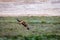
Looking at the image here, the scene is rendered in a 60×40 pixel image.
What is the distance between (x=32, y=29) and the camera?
1322 mm

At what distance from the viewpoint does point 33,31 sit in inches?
51.3

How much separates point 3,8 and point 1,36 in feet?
1.15

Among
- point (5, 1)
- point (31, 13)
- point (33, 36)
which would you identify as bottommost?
point (33, 36)

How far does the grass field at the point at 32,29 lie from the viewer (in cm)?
126


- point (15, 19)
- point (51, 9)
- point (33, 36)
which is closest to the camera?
point (33, 36)

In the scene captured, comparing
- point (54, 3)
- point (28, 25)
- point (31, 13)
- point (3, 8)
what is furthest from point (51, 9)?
point (3, 8)

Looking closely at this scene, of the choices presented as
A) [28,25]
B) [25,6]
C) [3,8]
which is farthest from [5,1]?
[28,25]

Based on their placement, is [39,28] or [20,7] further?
[20,7]

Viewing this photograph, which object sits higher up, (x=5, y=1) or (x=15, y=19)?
(x=5, y=1)

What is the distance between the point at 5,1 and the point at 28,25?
1.30ft

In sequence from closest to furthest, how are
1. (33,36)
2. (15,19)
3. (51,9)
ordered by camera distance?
(33,36)
(15,19)
(51,9)

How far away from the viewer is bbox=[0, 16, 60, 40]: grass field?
1.26 m

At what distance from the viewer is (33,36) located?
1263mm

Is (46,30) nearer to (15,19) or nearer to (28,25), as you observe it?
(28,25)
